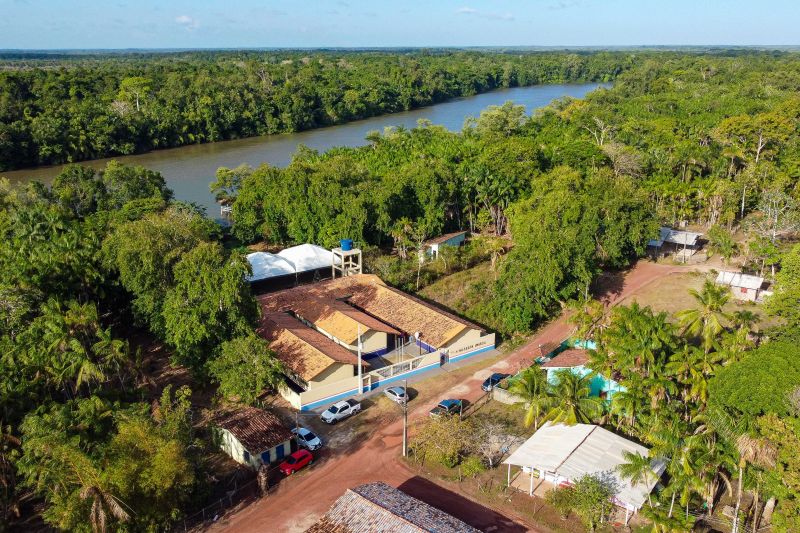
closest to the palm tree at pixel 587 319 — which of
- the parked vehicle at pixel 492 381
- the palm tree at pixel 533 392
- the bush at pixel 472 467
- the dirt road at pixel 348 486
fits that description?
the parked vehicle at pixel 492 381

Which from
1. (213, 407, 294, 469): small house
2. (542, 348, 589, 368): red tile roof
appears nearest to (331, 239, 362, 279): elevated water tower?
(542, 348, 589, 368): red tile roof

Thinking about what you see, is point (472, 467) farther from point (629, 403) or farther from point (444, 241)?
point (444, 241)

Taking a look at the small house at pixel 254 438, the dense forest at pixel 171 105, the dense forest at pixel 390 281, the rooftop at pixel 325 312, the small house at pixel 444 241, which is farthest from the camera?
the dense forest at pixel 171 105

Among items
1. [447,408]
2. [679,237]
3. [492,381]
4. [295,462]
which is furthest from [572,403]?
[679,237]

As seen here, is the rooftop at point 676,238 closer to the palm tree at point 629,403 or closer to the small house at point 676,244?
the small house at point 676,244

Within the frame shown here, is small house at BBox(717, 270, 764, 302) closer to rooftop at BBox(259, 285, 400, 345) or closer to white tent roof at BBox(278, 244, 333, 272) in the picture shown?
rooftop at BBox(259, 285, 400, 345)

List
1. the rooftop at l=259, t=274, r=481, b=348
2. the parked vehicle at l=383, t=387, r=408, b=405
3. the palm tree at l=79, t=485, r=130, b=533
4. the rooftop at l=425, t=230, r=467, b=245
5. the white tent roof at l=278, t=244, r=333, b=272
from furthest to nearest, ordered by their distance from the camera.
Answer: the rooftop at l=425, t=230, r=467, b=245, the white tent roof at l=278, t=244, r=333, b=272, the rooftop at l=259, t=274, r=481, b=348, the parked vehicle at l=383, t=387, r=408, b=405, the palm tree at l=79, t=485, r=130, b=533
